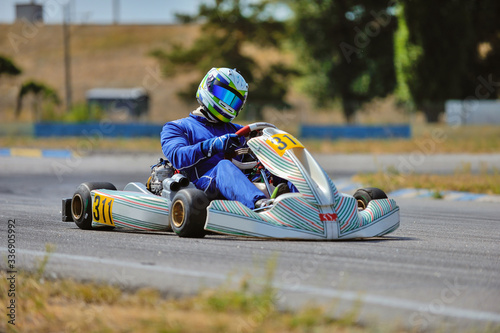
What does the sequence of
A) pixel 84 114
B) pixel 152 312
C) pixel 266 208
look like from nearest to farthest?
pixel 152 312
pixel 266 208
pixel 84 114

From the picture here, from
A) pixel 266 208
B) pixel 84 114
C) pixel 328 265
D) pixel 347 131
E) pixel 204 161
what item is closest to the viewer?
pixel 328 265

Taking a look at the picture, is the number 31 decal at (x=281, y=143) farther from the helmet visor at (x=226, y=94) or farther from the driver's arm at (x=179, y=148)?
the helmet visor at (x=226, y=94)

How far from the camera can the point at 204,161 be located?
23.6 ft

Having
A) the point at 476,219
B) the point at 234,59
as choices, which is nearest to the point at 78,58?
the point at 234,59

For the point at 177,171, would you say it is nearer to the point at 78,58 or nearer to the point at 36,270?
the point at 36,270

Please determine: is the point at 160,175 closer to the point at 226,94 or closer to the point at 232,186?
the point at 226,94

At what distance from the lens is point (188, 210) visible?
21.2 ft

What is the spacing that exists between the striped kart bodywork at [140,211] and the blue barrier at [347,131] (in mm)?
24346

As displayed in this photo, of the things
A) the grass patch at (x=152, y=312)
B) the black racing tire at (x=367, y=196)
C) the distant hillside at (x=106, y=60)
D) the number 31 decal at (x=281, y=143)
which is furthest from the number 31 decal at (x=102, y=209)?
the distant hillside at (x=106, y=60)

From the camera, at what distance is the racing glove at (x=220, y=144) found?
685 centimetres

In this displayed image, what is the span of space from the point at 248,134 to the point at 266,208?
0.88m

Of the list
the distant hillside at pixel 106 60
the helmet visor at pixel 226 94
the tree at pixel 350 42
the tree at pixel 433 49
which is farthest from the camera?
the distant hillside at pixel 106 60

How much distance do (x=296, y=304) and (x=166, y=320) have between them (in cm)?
70

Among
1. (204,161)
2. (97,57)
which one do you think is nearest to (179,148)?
(204,161)
